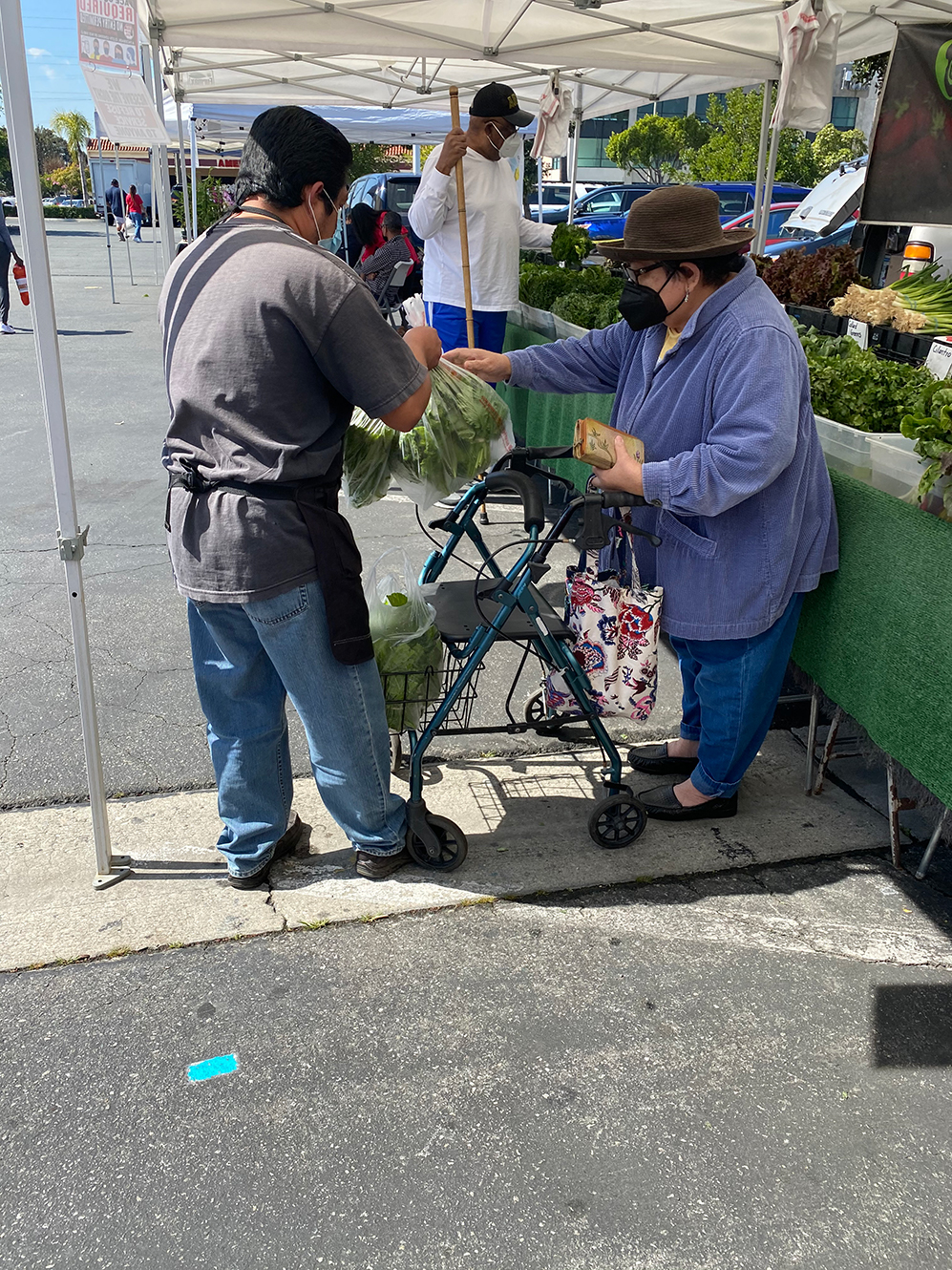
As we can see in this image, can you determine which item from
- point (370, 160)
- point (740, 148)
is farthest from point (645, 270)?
point (370, 160)

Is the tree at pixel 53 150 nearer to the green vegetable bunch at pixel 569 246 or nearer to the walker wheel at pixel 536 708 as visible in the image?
the green vegetable bunch at pixel 569 246

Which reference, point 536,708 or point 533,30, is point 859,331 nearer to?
point 536,708

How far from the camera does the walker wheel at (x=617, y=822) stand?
3232mm

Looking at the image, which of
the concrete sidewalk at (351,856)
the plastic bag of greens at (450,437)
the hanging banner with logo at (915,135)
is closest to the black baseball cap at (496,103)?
the hanging banner with logo at (915,135)

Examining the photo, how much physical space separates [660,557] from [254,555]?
133 cm

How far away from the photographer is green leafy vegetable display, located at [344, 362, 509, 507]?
9.71 ft

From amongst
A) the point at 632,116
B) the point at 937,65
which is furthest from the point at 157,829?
the point at 632,116

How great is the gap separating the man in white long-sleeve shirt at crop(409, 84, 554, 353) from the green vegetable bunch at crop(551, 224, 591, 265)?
113 centimetres

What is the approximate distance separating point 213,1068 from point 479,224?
17.0 feet

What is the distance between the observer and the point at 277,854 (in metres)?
3.22

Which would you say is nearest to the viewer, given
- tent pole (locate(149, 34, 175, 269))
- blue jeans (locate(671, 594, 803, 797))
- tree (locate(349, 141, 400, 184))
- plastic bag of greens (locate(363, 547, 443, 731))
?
plastic bag of greens (locate(363, 547, 443, 731))

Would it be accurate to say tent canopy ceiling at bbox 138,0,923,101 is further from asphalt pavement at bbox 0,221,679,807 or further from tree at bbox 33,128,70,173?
tree at bbox 33,128,70,173

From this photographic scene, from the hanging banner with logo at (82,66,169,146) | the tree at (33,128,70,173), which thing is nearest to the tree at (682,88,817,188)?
the hanging banner with logo at (82,66,169,146)

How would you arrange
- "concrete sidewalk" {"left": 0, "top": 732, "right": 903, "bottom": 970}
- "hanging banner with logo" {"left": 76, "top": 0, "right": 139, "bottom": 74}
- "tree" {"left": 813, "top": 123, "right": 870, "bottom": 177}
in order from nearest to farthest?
"concrete sidewalk" {"left": 0, "top": 732, "right": 903, "bottom": 970}, "hanging banner with logo" {"left": 76, "top": 0, "right": 139, "bottom": 74}, "tree" {"left": 813, "top": 123, "right": 870, "bottom": 177}
